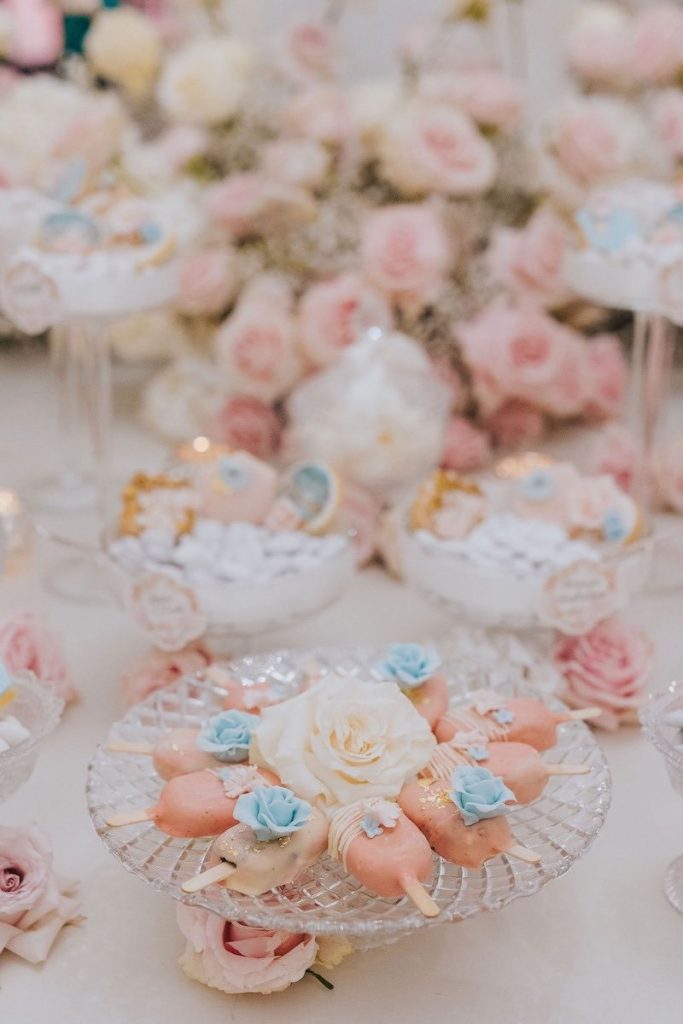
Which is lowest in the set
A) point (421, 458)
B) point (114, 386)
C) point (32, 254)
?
point (114, 386)

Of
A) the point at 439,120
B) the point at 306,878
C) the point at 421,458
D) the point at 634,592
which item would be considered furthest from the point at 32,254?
the point at 306,878

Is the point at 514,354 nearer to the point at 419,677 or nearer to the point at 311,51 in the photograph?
the point at 311,51

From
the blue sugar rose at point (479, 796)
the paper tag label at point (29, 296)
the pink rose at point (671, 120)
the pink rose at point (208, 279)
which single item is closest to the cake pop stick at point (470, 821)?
the blue sugar rose at point (479, 796)

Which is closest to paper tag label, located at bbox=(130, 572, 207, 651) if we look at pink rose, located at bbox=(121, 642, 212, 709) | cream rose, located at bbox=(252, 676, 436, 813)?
pink rose, located at bbox=(121, 642, 212, 709)

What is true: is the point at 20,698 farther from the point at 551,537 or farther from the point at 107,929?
the point at 551,537

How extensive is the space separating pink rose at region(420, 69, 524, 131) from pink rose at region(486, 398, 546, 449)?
641 millimetres

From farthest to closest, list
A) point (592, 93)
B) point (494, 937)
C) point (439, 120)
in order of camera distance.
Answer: point (592, 93), point (439, 120), point (494, 937)

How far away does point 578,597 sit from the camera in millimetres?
1834

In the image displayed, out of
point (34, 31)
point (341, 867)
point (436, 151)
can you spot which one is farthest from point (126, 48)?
point (341, 867)

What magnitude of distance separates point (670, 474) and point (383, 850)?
1.57 metres

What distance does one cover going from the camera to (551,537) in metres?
1.96

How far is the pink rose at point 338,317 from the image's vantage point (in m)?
→ 2.65

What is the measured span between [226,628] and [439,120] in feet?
4.66

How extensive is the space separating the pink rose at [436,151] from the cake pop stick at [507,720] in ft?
5.20
